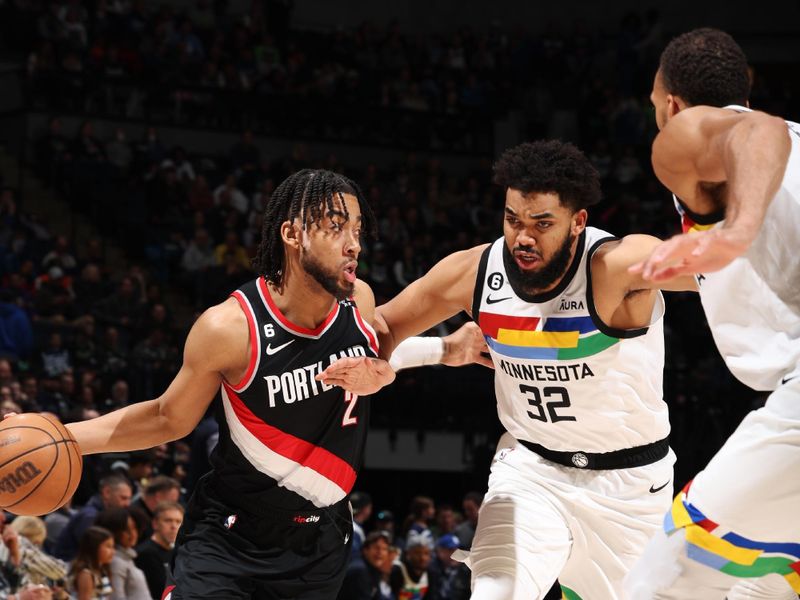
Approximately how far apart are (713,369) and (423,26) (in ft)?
34.9

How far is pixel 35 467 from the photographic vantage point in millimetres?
4324

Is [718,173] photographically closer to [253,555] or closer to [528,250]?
[528,250]

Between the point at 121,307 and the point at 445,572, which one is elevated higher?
the point at 121,307

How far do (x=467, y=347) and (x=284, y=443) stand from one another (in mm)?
996

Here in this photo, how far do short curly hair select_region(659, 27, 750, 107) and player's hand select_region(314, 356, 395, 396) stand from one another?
149cm

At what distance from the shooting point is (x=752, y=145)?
3135 millimetres

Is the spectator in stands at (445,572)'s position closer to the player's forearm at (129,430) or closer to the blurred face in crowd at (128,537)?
the blurred face in crowd at (128,537)

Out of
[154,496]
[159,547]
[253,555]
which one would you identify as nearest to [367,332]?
[253,555]

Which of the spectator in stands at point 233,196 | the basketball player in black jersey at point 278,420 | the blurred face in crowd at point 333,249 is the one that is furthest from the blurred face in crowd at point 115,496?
the spectator in stands at point 233,196

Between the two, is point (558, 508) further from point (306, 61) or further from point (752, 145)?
point (306, 61)

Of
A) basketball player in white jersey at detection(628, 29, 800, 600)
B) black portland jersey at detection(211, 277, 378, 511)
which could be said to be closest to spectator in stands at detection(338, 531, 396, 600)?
black portland jersey at detection(211, 277, 378, 511)

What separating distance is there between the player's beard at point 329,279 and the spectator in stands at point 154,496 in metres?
4.18

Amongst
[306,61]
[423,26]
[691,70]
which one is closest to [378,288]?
[306,61]

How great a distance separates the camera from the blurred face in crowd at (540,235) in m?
4.33
